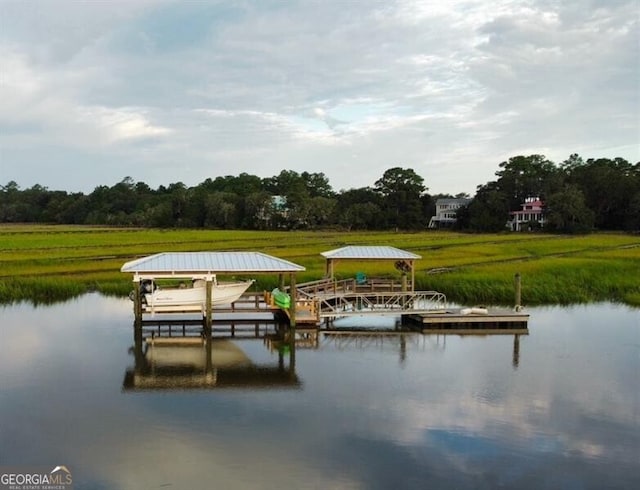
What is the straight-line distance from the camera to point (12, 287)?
30.6m

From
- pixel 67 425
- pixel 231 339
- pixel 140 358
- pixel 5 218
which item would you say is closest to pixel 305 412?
pixel 67 425

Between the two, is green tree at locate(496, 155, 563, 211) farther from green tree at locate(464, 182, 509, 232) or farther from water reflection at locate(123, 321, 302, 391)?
water reflection at locate(123, 321, 302, 391)

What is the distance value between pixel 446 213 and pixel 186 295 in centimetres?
9010

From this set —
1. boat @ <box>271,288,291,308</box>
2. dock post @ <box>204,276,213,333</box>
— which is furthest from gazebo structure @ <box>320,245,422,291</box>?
dock post @ <box>204,276,213,333</box>

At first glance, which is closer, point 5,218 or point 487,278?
point 487,278

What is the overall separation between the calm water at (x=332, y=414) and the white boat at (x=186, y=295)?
1.88 meters

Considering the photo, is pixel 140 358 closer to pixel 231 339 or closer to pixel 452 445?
pixel 231 339

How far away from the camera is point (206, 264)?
23203 millimetres

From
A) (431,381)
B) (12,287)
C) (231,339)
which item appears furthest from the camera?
(12,287)

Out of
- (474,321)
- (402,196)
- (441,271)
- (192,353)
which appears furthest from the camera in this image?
(402,196)

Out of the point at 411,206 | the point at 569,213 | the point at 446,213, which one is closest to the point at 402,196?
the point at 411,206

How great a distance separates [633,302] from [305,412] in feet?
73.7

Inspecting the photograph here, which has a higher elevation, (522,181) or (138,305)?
(522,181)

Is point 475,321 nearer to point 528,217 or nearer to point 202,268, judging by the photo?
point 202,268
